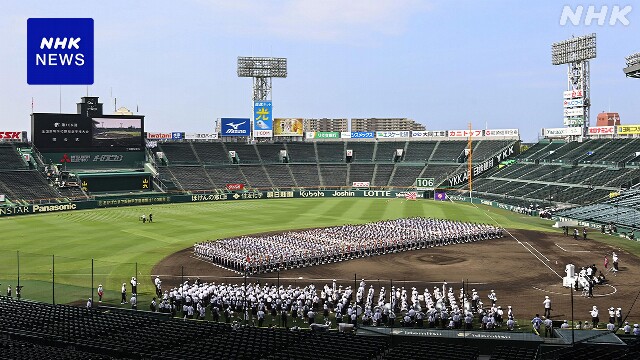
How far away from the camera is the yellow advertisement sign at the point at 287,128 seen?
110 metres

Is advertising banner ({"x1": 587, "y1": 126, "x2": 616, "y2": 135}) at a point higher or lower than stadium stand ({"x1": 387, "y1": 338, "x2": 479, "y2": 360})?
higher

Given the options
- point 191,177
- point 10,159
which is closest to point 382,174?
point 191,177

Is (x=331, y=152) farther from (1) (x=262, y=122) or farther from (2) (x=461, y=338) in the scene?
(2) (x=461, y=338)

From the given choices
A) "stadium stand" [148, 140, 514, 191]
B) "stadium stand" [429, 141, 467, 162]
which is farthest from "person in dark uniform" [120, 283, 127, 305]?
"stadium stand" [429, 141, 467, 162]

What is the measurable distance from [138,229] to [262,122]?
54.6 metres

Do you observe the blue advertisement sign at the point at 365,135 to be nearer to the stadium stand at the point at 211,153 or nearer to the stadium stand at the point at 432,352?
the stadium stand at the point at 211,153

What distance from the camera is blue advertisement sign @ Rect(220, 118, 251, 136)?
4136 inches

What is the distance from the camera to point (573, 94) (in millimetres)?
92562

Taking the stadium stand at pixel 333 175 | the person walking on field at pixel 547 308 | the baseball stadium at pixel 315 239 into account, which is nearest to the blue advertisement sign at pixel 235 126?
the baseball stadium at pixel 315 239

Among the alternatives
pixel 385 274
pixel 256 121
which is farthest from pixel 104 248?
pixel 256 121

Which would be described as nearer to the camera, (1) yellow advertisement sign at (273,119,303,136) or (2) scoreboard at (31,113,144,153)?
(2) scoreboard at (31,113,144,153)

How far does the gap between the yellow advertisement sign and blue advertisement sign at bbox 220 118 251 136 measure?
6.35 metres

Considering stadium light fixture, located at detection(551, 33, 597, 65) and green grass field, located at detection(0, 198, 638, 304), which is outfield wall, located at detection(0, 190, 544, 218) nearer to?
green grass field, located at detection(0, 198, 638, 304)

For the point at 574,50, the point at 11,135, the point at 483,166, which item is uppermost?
the point at 574,50
